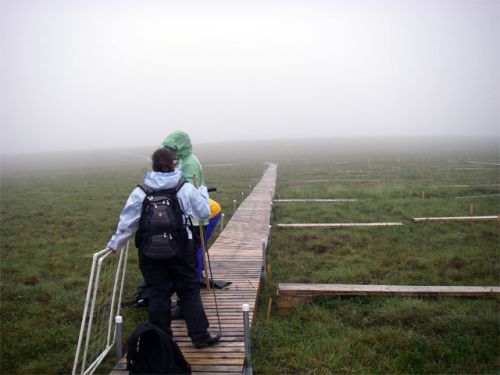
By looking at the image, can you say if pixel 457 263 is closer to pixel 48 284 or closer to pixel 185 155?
pixel 185 155

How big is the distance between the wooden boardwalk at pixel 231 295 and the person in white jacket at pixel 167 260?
Answer: 0.92 ft

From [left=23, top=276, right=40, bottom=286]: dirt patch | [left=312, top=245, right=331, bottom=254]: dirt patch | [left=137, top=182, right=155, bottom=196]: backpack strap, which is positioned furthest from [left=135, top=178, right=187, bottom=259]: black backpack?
[left=312, top=245, right=331, bottom=254]: dirt patch

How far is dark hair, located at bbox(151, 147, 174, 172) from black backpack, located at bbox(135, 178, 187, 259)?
27cm

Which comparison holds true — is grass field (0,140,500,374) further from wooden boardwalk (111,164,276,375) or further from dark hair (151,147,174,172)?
dark hair (151,147,174,172)

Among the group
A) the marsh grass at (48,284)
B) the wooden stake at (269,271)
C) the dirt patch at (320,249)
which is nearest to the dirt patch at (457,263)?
the dirt patch at (320,249)

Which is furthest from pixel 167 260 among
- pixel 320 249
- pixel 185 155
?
pixel 320 249

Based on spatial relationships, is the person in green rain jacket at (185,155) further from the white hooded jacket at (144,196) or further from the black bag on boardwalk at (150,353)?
the black bag on boardwalk at (150,353)

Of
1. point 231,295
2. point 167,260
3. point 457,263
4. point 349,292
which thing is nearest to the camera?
point 167,260

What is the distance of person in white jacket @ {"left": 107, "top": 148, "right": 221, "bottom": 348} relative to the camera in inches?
156

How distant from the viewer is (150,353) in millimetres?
3561

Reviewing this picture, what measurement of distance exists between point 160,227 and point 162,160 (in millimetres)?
693

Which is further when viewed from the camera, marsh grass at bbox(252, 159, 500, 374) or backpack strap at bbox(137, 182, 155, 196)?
marsh grass at bbox(252, 159, 500, 374)

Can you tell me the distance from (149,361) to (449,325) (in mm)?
4000

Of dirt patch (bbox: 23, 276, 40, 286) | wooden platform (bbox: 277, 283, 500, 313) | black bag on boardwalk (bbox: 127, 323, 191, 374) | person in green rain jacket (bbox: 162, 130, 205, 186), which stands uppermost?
person in green rain jacket (bbox: 162, 130, 205, 186)
